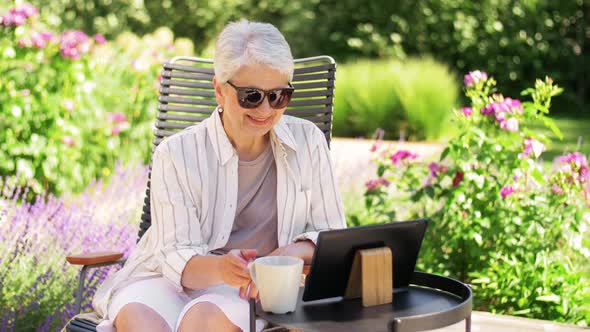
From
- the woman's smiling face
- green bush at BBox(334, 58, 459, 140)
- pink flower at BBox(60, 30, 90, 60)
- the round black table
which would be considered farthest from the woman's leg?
green bush at BBox(334, 58, 459, 140)

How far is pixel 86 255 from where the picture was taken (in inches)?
109

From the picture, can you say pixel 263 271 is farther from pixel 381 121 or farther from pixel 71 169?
pixel 381 121

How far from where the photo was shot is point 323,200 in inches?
105

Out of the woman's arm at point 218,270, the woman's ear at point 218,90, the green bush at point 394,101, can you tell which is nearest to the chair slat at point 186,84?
the woman's ear at point 218,90

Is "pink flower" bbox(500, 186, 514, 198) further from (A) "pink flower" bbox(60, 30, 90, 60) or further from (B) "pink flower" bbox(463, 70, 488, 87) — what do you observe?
(A) "pink flower" bbox(60, 30, 90, 60)

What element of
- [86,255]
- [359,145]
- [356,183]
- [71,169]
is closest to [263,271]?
[86,255]

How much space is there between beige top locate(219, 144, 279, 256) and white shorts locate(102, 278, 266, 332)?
208 mm

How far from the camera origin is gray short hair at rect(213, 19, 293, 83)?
95.8 inches

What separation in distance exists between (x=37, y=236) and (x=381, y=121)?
20.3 ft

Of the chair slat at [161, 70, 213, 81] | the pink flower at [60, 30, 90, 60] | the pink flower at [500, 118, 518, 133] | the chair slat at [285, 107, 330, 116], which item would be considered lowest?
the pink flower at [500, 118, 518, 133]

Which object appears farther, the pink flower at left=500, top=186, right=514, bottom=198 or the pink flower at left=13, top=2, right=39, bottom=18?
the pink flower at left=13, top=2, right=39, bottom=18

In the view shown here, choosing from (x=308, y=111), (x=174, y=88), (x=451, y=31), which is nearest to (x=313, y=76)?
(x=308, y=111)

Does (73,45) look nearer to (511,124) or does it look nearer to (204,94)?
(204,94)

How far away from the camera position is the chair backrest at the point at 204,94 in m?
3.30
